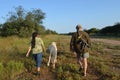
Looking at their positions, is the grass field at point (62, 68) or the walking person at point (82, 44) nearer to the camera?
the walking person at point (82, 44)

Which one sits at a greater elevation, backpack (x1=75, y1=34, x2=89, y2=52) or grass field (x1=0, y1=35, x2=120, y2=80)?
backpack (x1=75, y1=34, x2=89, y2=52)

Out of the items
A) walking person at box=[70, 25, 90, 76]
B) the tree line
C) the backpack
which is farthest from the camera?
the tree line

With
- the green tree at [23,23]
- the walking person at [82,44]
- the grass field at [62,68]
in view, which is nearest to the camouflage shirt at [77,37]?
the walking person at [82,44]

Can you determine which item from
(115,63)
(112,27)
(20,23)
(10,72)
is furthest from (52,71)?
(112,27)

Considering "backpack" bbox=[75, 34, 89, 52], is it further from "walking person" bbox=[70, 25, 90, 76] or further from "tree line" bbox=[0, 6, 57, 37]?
"tree line" bbox=[0, 6, 57, 37]

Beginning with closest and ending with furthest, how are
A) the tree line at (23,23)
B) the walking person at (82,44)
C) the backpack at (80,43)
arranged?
the walking person at (82,44) → the backpack at (80,43) → the tree line at (23,23)

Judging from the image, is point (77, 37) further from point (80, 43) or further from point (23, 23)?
point (23, 23)

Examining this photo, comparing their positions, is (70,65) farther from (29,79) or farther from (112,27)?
(112,27)

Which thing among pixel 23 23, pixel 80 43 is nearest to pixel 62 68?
pixel 80 43

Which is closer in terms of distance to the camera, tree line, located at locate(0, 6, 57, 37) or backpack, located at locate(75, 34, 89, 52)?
backpack, located at locate(75, 34, 89, 52)

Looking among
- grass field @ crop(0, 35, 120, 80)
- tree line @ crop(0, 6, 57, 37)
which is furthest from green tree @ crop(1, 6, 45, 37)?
grass field @ crop(0, 35, 120, 80)

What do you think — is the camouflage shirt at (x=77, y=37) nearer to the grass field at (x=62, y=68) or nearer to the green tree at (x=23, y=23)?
the grass field at (x=62, y=68)

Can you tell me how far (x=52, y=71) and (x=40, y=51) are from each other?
0.97 meters

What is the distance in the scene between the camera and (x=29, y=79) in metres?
13.1
